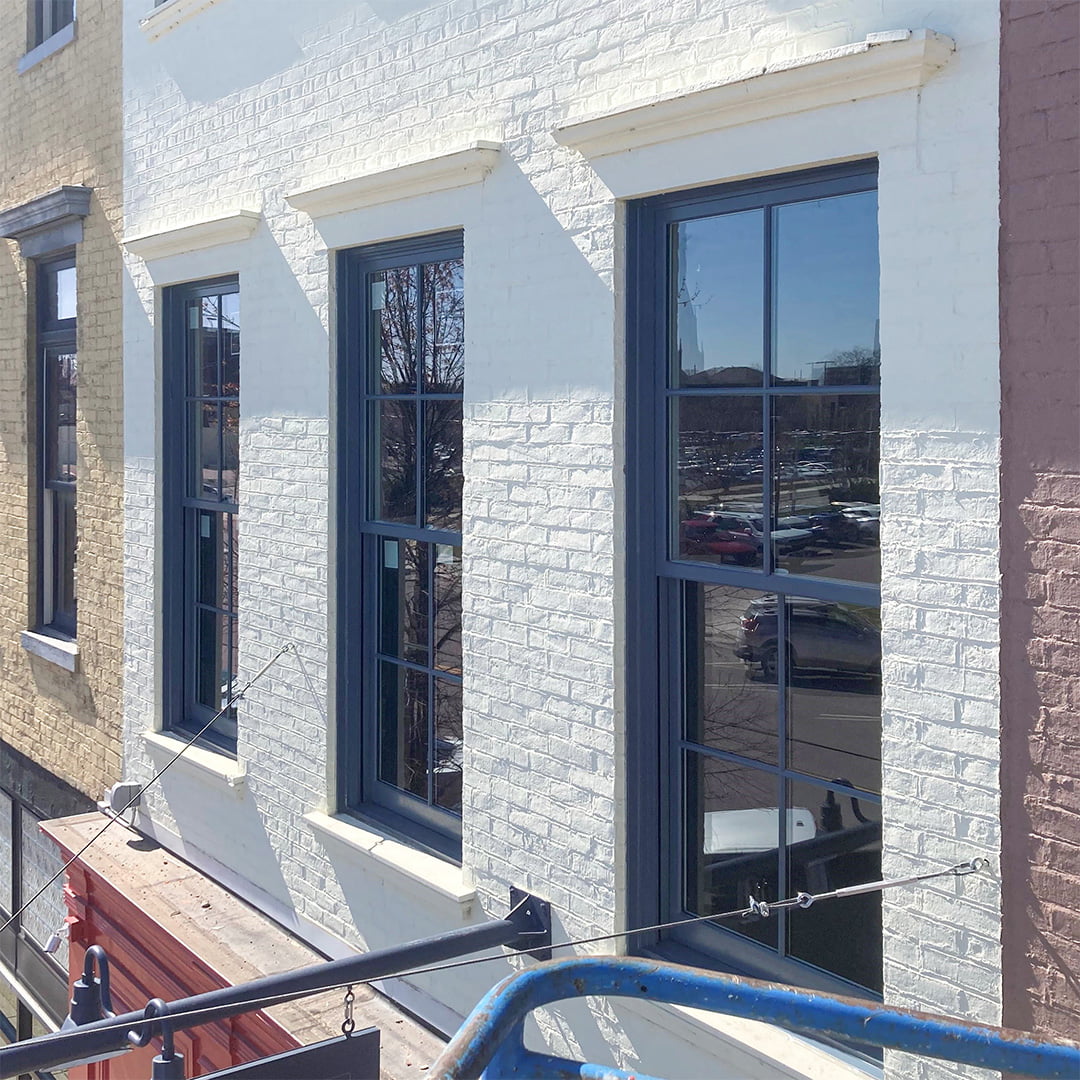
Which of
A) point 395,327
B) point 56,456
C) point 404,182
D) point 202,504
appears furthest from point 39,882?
point 404,182

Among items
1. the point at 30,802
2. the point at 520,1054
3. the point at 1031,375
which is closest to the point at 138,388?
the point at 30,802

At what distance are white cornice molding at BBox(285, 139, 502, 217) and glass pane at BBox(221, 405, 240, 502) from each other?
4.74 ft

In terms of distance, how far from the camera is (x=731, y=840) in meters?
4.38

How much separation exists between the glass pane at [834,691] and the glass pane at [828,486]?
13cm

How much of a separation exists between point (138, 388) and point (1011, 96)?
18.6ft

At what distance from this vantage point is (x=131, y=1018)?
14.4 ft

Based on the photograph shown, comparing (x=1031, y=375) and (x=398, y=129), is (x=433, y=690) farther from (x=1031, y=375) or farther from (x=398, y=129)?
(x=1031, y=375)

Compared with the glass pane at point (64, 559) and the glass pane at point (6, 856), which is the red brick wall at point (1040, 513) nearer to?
the glass pane at point (64, 559)

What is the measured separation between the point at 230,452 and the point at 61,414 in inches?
112

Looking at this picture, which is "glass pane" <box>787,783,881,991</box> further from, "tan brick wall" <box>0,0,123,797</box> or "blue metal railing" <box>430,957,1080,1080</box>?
"tan brick wall" <box>0,0,123,797</box>

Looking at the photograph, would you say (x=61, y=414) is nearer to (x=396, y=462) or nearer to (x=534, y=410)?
(x=396, y=462)

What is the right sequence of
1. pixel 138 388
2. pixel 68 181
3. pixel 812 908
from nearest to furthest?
1. pixel 812 908
2. pixel 138 388
3. pixel 68 181

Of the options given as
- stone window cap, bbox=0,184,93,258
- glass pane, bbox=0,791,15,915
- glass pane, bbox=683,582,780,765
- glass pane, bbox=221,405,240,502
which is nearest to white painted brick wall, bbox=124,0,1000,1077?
glass pane, bbox=683,582,780,765

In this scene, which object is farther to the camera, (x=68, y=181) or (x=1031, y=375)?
(x=68, y=181)
